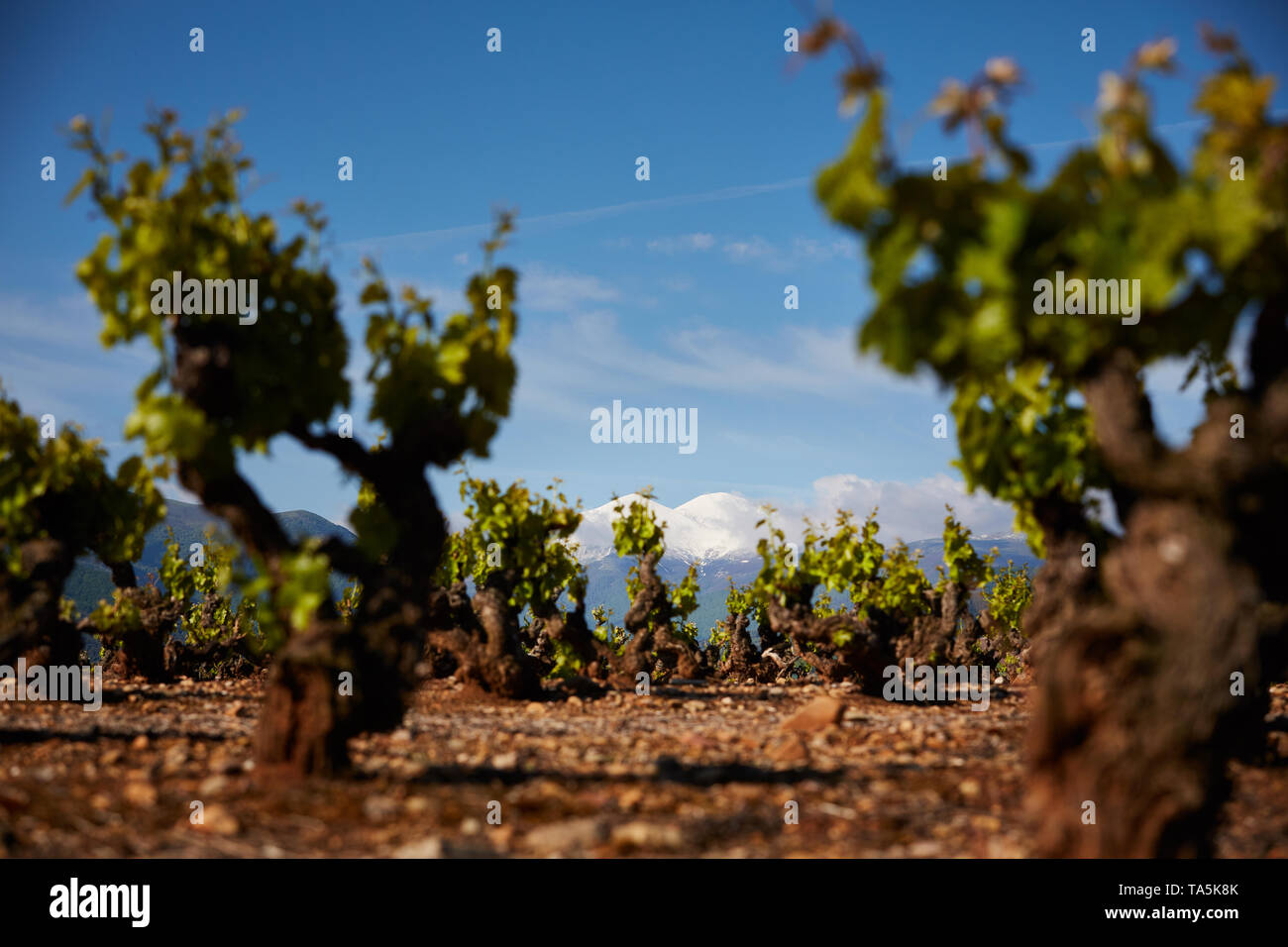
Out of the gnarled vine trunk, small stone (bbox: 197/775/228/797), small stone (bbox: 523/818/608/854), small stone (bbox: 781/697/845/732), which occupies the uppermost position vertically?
the gnarled vine trunk

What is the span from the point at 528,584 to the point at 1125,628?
15.8 meters

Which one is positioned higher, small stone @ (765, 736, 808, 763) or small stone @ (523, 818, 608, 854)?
small stone @ (523, 818, 608, 854)

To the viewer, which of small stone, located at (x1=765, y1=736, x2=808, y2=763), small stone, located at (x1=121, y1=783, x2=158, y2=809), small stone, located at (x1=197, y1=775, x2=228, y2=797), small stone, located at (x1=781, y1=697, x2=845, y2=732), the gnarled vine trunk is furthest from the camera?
small stone, located at (x1=781, y1=697, x2=845, y2=732)

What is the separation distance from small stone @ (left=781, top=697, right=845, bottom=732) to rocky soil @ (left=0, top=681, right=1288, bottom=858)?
3 cm

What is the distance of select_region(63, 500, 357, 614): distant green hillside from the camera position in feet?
31.9

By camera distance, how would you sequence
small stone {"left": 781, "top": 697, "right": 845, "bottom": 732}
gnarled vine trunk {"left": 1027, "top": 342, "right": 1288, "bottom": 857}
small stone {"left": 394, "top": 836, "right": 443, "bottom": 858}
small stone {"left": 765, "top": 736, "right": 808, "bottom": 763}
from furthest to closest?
1. small stone {"left": 781, "top": 697, "right": 845, "bottom": 732}
2. small stone {"left": 765, "top": 736, "right": 808, "bottom": 763}
3. small stone {"left": 394, "top": 836, "right": 443, "bottom": 858}
4. gnarled vine trunk {"left": 1027, "top": 342, "right": 1288, "bottom": 857}

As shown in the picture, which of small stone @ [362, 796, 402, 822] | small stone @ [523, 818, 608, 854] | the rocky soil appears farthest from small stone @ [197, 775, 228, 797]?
small stone @ [523, 818, 608, 854]

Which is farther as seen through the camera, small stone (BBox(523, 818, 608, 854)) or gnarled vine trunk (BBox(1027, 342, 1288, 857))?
small stone (BBox(523, 818, 608, 854))

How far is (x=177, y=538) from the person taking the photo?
64.4m

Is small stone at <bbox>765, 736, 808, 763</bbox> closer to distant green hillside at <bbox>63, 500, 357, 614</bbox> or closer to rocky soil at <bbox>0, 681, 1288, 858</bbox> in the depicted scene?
rocky soil at <bbox>0, 681, 1288, 858</bbox>

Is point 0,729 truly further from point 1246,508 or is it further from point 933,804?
point 1246,508

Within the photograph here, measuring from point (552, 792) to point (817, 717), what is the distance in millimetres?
6639

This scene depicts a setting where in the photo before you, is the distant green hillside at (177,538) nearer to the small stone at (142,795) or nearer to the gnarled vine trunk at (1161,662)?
the small stone at (142,795)
